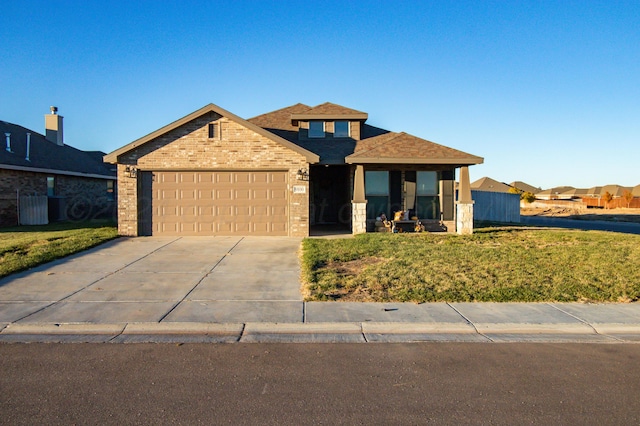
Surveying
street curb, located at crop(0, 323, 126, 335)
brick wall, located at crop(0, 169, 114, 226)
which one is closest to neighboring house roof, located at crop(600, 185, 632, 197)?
brick wall, located at crop(0, 169, 114, 226)

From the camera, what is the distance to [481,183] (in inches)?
1796

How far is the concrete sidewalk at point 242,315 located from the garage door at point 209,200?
6556mm

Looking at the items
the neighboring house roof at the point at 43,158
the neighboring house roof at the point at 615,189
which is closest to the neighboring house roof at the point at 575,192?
the neighboring house roof at the point at 615,189

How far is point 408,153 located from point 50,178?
1756cm

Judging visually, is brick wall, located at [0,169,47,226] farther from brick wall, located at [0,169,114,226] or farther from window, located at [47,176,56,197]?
window, located at [47,176,56,197]

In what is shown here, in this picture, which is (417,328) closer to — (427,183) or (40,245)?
(40,245)

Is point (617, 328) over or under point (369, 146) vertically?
under

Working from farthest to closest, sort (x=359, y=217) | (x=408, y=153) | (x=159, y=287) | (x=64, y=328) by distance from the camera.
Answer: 1. (x=359, y=217)
2. (x=408, y=153)
3. (x=159, y=287)
4. (x=64, y=328)

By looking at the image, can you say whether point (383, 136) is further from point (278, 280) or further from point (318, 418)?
point (318, 418)

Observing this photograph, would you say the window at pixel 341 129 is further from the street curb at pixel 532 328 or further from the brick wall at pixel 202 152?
the street curb at pixel 532 328

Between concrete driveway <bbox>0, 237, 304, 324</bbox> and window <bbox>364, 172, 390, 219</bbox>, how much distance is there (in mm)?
5700

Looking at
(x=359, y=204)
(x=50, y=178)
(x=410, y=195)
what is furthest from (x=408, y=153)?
(x=50, y=178)

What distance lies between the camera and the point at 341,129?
1944 centimetres

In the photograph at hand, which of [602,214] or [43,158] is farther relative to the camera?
[602,214]
